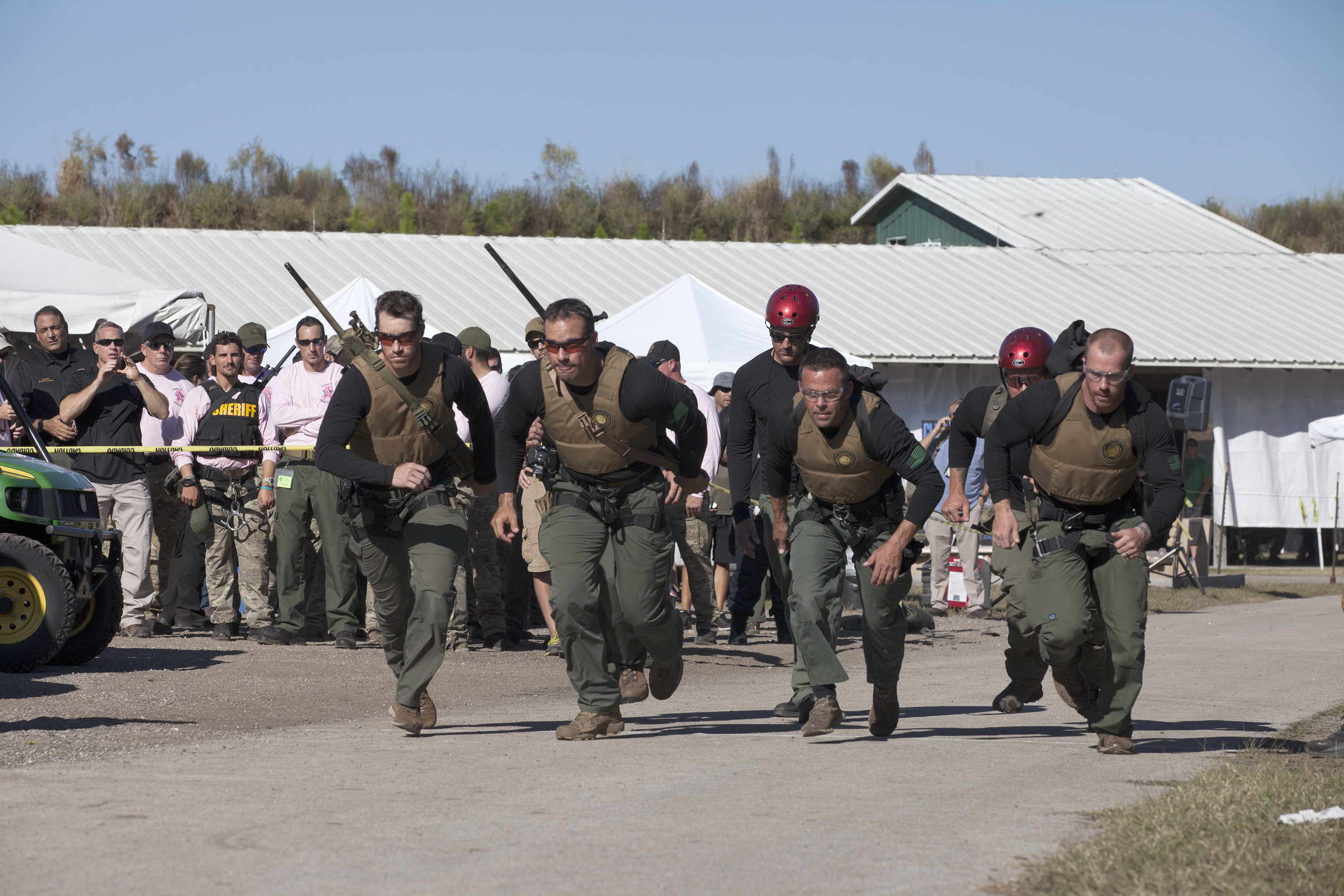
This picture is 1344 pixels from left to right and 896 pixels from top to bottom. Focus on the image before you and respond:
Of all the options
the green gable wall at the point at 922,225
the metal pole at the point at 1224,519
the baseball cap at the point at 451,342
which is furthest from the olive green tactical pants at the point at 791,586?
the green gable wall at the point at 922,225

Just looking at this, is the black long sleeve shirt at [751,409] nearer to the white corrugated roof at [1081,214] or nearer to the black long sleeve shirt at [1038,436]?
the black long sleeve shirt at [1038,436]

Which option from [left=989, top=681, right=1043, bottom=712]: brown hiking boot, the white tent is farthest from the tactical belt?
the white tent

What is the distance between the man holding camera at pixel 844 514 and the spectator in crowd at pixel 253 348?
6702 millimetres

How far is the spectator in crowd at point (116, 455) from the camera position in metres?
11.8

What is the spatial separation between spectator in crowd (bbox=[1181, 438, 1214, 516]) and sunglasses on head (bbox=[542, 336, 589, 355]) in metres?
19.7

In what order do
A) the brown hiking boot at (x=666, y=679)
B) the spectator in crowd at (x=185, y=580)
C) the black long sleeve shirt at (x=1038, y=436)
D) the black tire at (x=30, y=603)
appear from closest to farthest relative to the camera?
the black long sleeve shirt at (x=1038, y=436)
the brown hiking boot at (x=666, y=679)
the black tire at (x=30, y=603)
the spectator in crowd at (x=185, y=580)

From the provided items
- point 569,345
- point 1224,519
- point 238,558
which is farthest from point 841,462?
point 1224,519

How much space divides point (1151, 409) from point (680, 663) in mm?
2624

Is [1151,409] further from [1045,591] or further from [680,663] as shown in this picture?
[680,663]

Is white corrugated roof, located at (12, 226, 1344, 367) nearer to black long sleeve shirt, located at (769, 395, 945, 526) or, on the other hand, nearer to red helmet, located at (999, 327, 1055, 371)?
red helmet, located at (999, 327, 1055, 371)

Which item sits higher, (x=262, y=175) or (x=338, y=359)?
(x=262, y=175)

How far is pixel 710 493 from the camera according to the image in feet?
45.9

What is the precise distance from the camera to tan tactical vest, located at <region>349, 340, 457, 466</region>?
779 centimetres

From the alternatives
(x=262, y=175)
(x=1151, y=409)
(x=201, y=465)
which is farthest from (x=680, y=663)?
(x=262, y=175)
